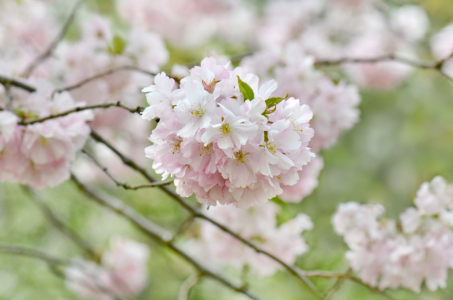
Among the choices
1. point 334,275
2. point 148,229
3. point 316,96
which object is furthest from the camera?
point 148,229

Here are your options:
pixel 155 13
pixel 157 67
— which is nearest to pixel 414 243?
pixel 157 67

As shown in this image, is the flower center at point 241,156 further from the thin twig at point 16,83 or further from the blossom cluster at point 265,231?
the blossom cluster at point 265,231

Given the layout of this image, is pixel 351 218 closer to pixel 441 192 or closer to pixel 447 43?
pixel 441 192

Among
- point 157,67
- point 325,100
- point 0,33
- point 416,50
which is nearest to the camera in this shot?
point 325,100

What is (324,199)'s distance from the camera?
3.66m

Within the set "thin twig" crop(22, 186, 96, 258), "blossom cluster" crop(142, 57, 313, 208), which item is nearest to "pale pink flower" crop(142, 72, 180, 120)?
"blossom cluster" crop(142, 57, 313, 208)

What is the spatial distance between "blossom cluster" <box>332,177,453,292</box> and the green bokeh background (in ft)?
3.18

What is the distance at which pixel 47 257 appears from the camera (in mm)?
1571

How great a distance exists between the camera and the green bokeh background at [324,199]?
111 inches

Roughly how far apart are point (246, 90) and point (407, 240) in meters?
0.77

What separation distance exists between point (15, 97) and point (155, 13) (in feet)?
6.90

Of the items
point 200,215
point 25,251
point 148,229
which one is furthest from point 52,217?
point 200,215

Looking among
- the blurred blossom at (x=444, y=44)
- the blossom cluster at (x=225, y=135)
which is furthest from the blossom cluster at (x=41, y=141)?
the blurred blossom at (x=444, y=44)

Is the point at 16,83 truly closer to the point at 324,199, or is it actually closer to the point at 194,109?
the point at 194,109
